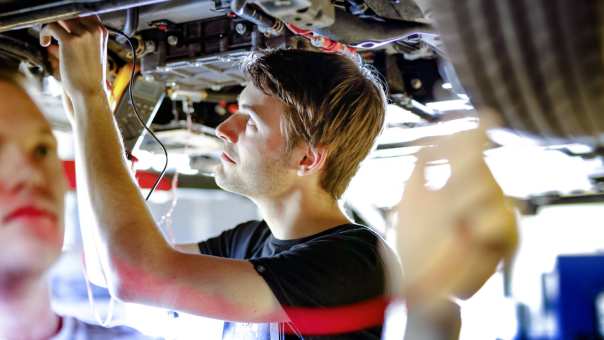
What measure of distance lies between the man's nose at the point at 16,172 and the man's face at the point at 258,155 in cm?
44

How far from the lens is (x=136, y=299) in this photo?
4.38 feet

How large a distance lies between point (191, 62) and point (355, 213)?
6.65 ft

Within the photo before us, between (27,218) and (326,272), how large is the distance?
25.4 inches

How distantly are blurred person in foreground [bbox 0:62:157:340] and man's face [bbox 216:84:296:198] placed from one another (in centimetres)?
40

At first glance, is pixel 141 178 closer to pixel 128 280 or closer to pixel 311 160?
pixel 311 160

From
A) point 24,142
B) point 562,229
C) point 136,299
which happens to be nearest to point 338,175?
point 136,299

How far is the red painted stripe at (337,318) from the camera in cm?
143

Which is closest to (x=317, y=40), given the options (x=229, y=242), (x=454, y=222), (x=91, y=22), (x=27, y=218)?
(x=91, y=22)

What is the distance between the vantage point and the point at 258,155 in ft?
Result: 5.42

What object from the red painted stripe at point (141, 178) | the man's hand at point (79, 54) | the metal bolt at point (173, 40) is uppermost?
the man's hand at point (79, 54)

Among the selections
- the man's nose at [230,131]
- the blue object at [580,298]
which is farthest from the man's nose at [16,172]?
the blue object at [580,298]

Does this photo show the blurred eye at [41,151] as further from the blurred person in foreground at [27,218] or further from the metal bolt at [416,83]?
the metal bolt at [416,83]

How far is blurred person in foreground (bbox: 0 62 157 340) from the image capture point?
57.1 inches

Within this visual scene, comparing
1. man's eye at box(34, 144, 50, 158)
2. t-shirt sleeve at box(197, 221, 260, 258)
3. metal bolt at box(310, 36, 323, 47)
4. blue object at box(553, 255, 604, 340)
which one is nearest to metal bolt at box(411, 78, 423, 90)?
metal bolt at box(310, 36, 323, 47)
